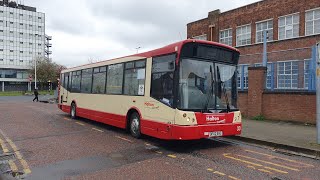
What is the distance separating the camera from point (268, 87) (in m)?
15.8

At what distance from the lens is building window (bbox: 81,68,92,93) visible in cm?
1498

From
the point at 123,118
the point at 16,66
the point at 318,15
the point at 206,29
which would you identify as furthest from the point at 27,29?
the point at 123,118

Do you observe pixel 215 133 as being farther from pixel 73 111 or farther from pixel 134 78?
pixel 73 111

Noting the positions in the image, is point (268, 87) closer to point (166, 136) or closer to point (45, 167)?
point (166, 136)

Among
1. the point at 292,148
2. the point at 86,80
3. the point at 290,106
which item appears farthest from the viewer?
the point at 86,80

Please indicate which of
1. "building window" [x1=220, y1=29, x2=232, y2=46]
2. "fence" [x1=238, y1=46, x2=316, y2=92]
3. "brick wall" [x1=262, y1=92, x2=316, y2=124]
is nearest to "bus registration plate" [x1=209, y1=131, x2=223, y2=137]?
"fence" [x1=238, y1=46, x2=316, y2=92]

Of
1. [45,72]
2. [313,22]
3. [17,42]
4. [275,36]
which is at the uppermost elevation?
[17,42]

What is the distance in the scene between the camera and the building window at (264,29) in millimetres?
30097

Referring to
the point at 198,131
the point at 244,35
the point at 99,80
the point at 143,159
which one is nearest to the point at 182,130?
the point at 198,131

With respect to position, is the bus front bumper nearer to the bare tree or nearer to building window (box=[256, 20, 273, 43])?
building window (box=[256, 20, 273, 43])

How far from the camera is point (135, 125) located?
35.7 feet

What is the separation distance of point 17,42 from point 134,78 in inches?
4408

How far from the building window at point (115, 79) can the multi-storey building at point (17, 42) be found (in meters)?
100

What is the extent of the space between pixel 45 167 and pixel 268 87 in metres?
11.8
